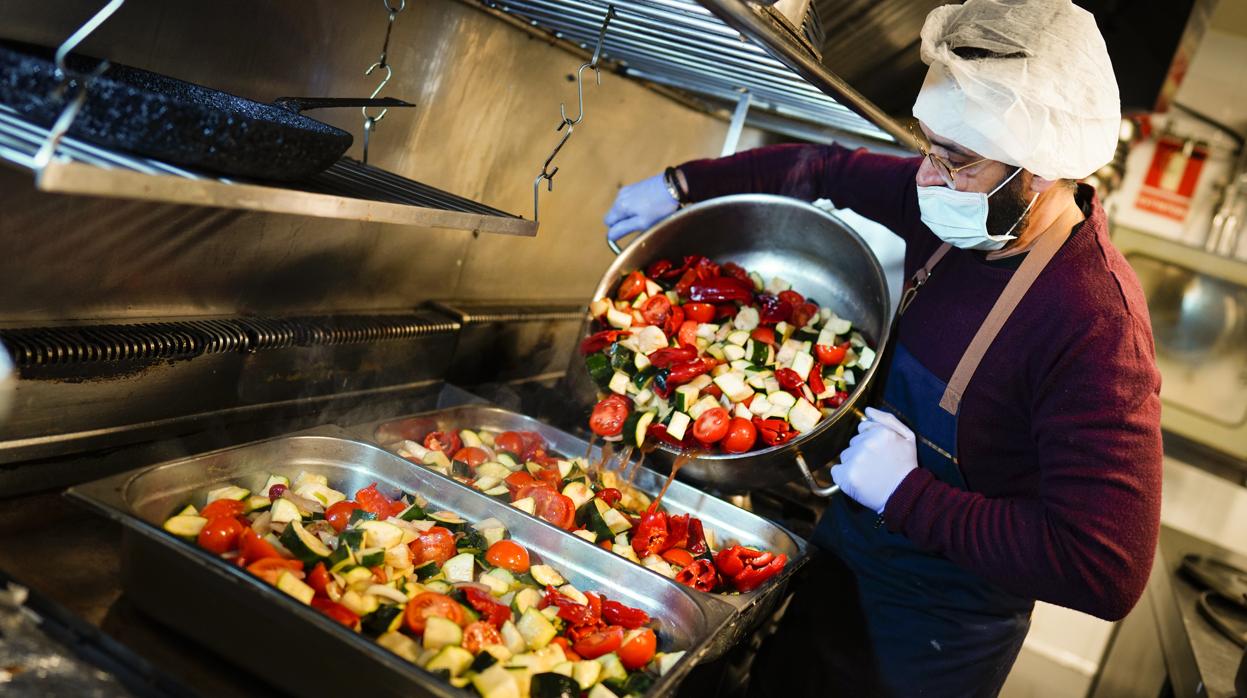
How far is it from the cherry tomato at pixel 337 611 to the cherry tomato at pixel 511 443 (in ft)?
2.85

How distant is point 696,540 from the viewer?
6.59 ft

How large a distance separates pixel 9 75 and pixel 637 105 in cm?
245

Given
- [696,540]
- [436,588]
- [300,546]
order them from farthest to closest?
[696,540]
[436,588]
[300,546]

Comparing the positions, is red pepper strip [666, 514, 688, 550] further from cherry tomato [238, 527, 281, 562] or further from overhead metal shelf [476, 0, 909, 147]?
overhead metal shelf [476, 0, 909, 147]

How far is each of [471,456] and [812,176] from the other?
51.0 inches

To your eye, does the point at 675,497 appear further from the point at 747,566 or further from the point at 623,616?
the point at 623,616

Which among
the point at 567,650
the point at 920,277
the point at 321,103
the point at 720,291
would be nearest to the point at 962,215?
the point at 920,277

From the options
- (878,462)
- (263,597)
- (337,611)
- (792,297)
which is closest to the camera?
(263,597)

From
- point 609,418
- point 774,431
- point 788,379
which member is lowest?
point 609,418

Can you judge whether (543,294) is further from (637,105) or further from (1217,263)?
(1217,263)

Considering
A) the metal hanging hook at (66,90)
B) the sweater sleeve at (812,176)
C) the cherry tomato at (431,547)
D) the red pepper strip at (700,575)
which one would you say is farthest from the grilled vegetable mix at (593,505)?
the metal hanging hook at (66,90)

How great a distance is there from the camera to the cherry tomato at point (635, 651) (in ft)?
5.13

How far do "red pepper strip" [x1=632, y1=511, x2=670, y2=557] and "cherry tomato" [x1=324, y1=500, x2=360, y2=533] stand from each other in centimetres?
64

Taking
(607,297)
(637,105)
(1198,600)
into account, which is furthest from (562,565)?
(1198,600)
